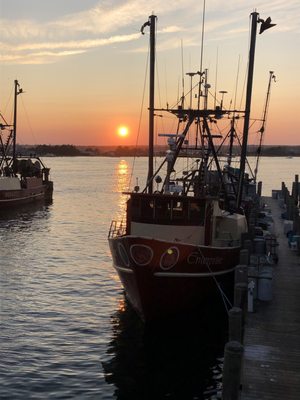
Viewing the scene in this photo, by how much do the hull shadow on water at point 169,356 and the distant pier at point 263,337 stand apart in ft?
6.75

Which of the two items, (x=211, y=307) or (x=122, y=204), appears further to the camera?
(x=122, y=204)

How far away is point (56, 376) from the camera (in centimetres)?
1565

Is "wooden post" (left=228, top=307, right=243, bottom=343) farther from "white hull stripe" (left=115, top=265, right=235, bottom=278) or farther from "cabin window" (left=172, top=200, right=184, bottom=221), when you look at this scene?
"cabin window" (left=172, top=200, right=184, bottom=221)

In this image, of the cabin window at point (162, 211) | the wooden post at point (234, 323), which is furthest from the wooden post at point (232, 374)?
the cabin window at point (162, 211)

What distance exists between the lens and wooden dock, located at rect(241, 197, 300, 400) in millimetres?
11523

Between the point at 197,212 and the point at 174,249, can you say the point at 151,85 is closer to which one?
the point at 197,212

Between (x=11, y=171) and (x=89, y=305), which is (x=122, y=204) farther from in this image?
(x=89, y=305)

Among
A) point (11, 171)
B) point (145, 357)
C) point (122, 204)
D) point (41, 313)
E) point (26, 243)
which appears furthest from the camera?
point (122, 204)

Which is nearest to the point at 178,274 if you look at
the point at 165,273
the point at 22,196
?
the point at 165,273

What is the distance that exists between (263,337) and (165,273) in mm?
4439

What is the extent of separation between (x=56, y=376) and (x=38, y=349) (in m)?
2.39

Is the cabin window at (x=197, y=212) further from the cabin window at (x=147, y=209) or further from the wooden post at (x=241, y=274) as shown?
the wooden post at (x=241, y=274)

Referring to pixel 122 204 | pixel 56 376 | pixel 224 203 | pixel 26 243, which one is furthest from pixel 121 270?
pixel 122 204

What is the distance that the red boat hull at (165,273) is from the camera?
17.5m
